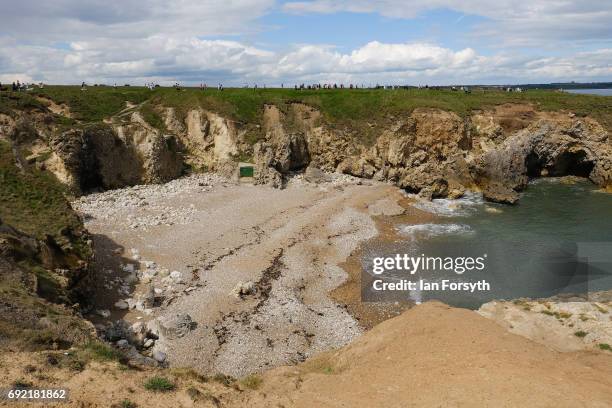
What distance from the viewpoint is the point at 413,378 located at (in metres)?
14.1

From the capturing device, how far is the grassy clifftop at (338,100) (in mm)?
63688

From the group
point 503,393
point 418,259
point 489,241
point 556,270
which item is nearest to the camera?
point 503,393

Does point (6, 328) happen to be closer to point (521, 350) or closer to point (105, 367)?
point (105, 367)

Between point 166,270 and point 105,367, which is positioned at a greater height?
point 105,367

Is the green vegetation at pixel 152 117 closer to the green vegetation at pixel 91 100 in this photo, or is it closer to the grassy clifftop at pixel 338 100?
the grassy clifftop at pixel 338 100

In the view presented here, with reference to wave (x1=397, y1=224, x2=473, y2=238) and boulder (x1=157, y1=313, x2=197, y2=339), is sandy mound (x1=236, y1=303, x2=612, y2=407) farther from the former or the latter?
wave (x1=397, y1=224, x2=473, y2=238)

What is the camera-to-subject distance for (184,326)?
2488 cm

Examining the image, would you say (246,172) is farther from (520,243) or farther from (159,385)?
(159,385)

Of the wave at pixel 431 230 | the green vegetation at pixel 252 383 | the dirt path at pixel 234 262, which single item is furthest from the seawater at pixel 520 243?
the green vegetation at pixel 252 383

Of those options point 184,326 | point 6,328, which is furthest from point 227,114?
point 6,328

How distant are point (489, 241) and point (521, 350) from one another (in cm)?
2818

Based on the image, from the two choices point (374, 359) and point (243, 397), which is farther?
point (374, 359)

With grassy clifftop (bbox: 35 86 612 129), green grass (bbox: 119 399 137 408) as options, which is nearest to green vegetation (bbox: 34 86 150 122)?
grassy clifftop (bbox: 35 86 612 129)

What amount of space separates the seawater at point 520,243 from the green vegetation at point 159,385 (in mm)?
21172
